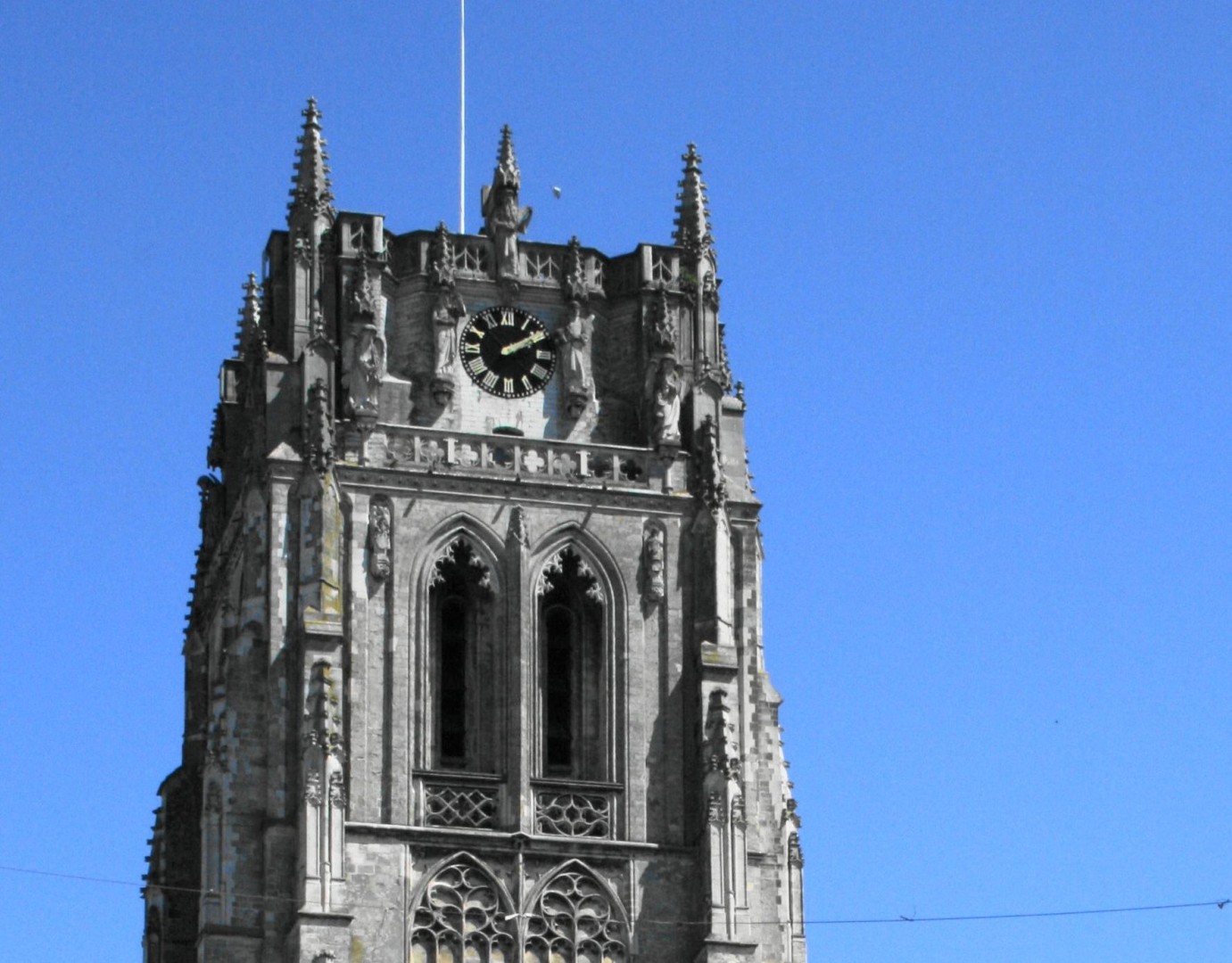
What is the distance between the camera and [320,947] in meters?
77.4

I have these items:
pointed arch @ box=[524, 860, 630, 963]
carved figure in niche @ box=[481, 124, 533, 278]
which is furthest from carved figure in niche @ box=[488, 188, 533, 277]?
pointed arch @ box=[524, 860, 630, 963]

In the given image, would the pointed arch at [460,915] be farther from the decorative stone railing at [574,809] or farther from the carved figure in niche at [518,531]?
the carved figure in niche at [518,531]

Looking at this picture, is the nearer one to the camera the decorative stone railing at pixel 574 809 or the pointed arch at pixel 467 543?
the decorative stone railing at pixel 574 809

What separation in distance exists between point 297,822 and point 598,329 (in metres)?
12.9

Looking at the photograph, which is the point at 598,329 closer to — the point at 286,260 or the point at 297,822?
the point at 286,260

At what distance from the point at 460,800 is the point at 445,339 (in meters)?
9.46

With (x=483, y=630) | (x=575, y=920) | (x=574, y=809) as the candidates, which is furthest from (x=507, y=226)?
(x=575, y=920)

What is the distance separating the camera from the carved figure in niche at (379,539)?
81500 millimetres

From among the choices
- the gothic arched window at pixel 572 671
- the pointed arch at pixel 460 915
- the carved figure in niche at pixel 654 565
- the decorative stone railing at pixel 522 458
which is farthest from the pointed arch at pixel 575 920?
the decorative stone railing at pixel 522 458

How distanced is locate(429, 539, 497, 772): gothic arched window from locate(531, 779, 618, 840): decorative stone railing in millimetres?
1173

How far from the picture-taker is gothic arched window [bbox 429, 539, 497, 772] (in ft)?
267

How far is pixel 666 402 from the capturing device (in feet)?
278

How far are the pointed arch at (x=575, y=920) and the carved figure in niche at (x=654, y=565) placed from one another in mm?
5583

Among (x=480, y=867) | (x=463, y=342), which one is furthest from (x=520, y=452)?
(x=480, y=867)
